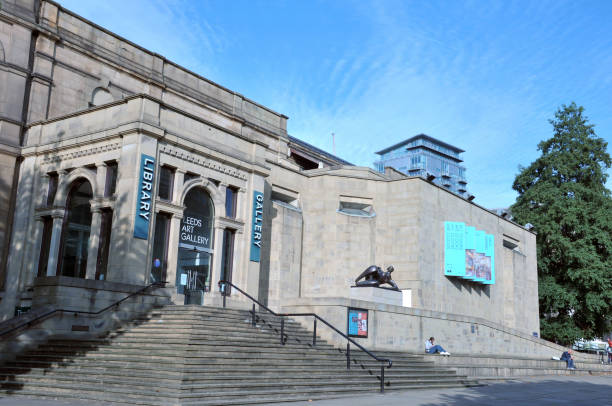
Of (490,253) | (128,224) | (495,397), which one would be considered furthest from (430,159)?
(495,397)

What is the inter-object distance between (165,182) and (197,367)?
10384 mm

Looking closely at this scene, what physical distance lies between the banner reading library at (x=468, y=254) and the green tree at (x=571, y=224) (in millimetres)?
8947

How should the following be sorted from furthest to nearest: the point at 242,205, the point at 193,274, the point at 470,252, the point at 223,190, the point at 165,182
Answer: the point at 470,252 → the point at 242,205 → the point at 223,190 → the point at 193,274 → the point at 165,182

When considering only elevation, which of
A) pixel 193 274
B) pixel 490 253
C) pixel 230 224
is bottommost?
pixel 193 274

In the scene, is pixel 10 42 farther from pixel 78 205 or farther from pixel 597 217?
pixel 597 217

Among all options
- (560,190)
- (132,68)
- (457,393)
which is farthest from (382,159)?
(457,393)

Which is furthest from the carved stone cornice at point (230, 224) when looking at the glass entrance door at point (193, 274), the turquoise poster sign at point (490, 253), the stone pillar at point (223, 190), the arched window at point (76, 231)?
the turquoise poster sign at point (490, 253)

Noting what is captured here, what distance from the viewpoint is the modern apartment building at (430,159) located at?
159125mm

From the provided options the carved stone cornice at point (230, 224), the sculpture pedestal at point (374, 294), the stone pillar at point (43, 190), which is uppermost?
the stone pillar at point (43, 190)

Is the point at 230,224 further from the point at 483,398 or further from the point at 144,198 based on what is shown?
the point at 483,398

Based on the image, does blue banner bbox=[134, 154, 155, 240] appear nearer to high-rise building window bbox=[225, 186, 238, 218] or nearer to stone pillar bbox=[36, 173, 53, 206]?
high-rise building window bbox=[225, 186, 238, 218]

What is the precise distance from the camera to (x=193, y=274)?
2341 centimetres

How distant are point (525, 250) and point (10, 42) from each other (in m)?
34.9

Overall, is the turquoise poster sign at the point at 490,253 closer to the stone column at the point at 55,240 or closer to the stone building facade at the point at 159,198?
the stone building facade at the point at 159,198
